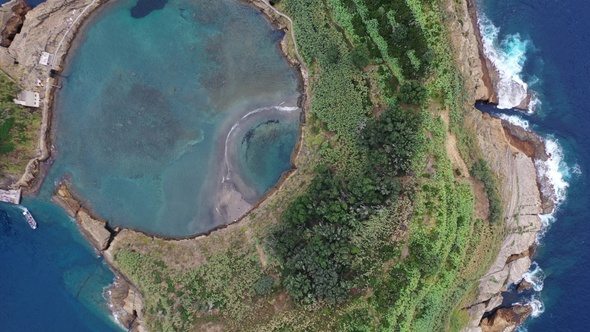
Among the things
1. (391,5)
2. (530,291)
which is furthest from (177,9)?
(530,291)

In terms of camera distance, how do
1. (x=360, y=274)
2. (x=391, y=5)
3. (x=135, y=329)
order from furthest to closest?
(x=135, y=329) < (x=391, y=5) < (x=360, y=274)

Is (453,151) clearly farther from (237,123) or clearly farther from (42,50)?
(42,50)

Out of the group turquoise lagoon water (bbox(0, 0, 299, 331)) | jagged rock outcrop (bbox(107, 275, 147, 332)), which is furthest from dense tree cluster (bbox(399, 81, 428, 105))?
jagged rock outcrop (bbox(107, 275, 147, 332))

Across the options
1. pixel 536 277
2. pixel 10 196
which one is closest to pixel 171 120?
pixel 10 196

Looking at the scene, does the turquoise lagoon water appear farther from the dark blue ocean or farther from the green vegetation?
the dark blue ocean

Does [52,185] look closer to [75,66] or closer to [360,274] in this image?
[75,66]

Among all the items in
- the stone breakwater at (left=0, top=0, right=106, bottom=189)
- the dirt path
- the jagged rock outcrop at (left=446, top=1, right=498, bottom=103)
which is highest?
the jagged rock outcrop at (left=446, top=1, right=498, bottom=103)
